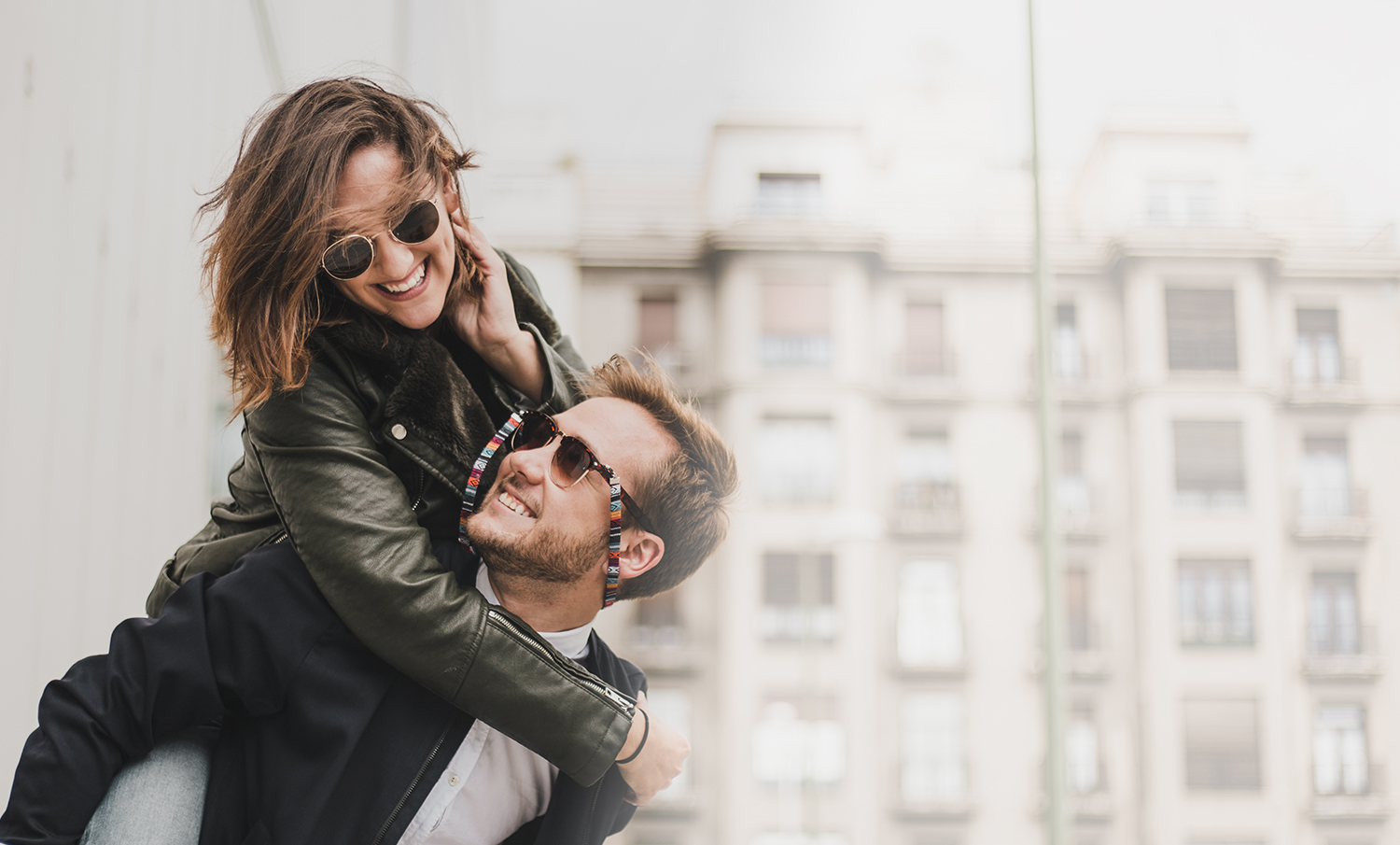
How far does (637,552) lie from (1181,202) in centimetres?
1508

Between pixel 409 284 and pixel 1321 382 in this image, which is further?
pixel 1321 382

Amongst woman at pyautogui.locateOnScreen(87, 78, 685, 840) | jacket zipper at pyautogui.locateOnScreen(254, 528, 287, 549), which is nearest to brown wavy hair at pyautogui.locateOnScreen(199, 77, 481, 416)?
woman at pyautogui.locateOnScreen(87, 78, 685, 840)

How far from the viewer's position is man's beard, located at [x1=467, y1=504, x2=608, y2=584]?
84cm

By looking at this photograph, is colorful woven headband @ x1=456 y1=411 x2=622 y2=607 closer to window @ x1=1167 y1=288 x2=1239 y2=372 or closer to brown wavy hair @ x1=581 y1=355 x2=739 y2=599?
brown wavy hair @ x1=581 y1=355 x2=739 y2=599

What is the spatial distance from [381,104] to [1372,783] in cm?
1647

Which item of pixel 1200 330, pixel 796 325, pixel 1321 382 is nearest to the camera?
pixel 796 325

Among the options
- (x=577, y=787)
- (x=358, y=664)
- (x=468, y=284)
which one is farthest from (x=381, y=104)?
(x=577, y=787)

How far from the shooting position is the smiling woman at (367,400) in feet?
2.46

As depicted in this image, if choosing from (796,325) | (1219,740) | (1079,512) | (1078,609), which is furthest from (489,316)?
(1219,740)

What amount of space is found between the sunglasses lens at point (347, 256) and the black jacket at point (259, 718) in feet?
0.75

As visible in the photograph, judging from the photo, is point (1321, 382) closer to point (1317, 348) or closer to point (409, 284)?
point (1317, 348)

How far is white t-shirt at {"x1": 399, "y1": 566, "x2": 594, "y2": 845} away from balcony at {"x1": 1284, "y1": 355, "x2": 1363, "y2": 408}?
15.5 m

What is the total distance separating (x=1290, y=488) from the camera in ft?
44.6

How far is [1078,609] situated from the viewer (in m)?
13.7
